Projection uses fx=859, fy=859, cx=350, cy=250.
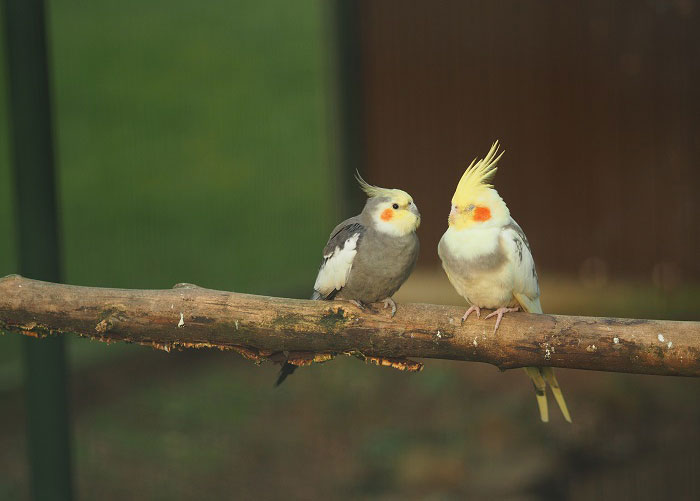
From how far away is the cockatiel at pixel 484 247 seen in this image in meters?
2.00

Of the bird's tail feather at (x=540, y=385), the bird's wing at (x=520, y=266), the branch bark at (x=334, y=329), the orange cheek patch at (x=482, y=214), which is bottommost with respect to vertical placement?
the bird's tail feather at (x=540, y=385)

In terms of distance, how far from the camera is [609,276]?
4.15 m

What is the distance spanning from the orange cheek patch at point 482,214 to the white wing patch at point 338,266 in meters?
0.31

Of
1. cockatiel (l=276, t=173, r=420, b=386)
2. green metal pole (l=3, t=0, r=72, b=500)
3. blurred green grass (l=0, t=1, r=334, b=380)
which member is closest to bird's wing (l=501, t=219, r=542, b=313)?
cockatiel (l=276, t=173, r=420, b=386)

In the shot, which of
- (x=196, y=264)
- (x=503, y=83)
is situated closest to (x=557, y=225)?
(x=503, y=83)

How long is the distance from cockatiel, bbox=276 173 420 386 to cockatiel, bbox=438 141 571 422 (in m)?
0.12

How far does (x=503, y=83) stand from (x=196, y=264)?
2.20 meters

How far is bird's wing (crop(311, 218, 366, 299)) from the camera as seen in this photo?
7.06 ft

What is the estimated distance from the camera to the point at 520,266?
2.02m

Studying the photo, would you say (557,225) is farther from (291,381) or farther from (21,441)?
(21,441)

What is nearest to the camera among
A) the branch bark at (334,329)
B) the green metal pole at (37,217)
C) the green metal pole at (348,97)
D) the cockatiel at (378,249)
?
the branch bark at (334,329)

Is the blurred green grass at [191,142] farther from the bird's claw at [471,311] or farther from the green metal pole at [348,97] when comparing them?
the bird's claw at [471,311]

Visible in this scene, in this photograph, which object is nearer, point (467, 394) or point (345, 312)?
point (345, 312)

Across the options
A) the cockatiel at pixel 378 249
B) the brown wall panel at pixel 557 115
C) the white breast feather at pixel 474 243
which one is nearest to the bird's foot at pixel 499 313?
the white breast feather at pixel 474 243
